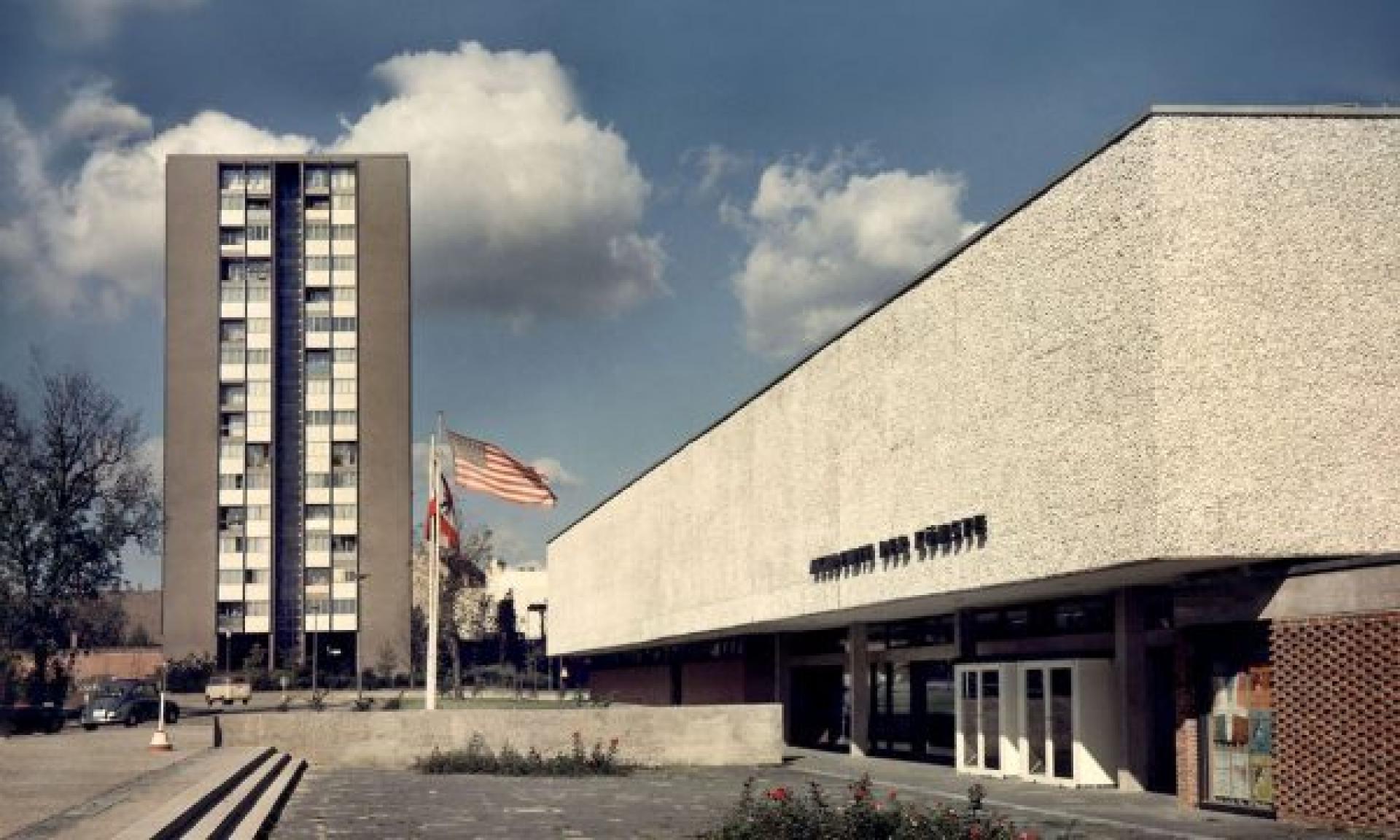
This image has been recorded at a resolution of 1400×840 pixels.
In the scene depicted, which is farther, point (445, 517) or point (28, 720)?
point (28, 720)

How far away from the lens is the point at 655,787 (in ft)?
106

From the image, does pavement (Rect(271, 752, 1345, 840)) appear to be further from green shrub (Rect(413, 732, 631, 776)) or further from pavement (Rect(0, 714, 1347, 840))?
green shrub (Rect(413, 732, 631, 776))

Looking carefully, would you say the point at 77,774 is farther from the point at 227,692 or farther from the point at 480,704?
the point at 227,692

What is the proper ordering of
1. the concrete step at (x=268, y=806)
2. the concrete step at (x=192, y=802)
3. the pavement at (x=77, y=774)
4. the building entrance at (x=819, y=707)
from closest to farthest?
the concrete step at (x=192, y=802) → the pavement at (x=77, y=774) → the concrete step at (x=268, y=806) → the building entrance at (x=819, y=707)

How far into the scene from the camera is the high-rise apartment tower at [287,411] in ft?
378

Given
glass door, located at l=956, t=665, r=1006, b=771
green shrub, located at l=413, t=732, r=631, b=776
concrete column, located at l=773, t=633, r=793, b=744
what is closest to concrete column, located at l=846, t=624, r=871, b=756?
concrete column, located at l=773, t=633, r=793, b=744

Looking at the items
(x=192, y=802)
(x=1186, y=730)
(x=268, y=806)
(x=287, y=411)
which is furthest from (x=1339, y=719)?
(x=287, y=411)

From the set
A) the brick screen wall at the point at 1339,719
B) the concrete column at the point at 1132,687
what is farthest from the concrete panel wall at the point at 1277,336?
the concrete column at the point at 1132,687

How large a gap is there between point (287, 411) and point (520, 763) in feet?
276

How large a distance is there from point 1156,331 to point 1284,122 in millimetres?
3930

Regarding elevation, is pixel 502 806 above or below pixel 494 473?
below

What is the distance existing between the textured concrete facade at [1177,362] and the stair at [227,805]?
13292mm

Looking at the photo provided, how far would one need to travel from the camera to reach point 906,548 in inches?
1303

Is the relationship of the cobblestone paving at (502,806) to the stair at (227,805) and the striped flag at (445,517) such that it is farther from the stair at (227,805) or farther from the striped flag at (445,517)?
the striped flag at (445,517)
